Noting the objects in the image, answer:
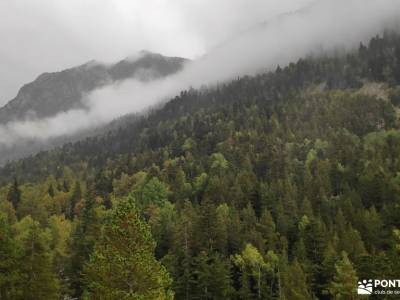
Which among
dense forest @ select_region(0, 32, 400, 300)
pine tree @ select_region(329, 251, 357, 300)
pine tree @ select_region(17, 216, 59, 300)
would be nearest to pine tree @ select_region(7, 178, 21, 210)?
dense forest @ select_region(0, 32, 400, 300)

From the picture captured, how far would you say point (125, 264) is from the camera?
92.3ft

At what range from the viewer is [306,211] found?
284ft

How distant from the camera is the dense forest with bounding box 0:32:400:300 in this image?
35.2m

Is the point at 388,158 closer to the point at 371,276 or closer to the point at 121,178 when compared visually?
the point at 371,276

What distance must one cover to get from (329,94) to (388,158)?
92.5m

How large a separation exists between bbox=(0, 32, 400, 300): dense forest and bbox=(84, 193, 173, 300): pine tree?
0.07m

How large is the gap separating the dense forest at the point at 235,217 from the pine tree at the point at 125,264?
7 centimetres

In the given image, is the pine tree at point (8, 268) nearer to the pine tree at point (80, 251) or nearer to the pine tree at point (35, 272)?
the pine tree at point (35, 272)

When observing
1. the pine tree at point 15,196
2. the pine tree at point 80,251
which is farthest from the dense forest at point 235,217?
the pine tree at point 15,196

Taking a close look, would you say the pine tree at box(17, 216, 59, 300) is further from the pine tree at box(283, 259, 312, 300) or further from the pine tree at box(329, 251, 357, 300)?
the pine tree at box(329, 251, 357, 300)

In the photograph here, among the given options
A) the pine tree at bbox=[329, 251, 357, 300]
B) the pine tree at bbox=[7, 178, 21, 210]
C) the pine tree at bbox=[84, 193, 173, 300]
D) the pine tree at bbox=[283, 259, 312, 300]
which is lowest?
the pine tree at bbox=[283, 259, 312, 300]

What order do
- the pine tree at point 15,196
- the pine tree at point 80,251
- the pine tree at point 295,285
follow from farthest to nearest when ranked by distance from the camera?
the pine tree at point 15,196, the pine tree at point 80,251, the pine tree at point 295,285

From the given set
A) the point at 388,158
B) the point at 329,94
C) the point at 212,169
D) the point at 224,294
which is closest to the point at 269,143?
the point at 212,169

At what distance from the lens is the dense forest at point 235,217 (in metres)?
35.2
